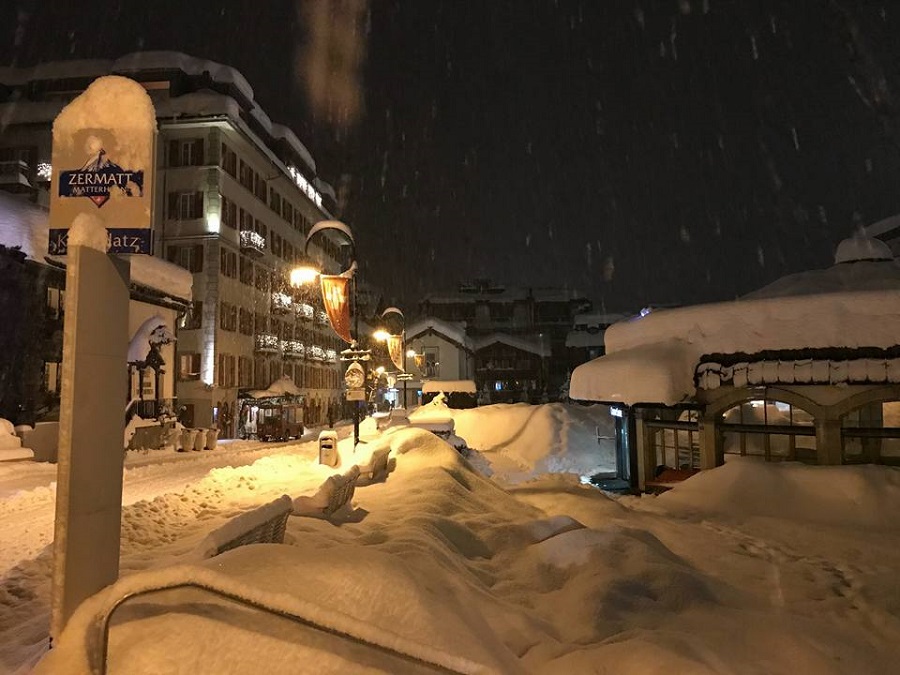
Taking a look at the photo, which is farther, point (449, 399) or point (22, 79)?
point (449, 399)

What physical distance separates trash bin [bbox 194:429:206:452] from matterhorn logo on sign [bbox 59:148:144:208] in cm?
2523

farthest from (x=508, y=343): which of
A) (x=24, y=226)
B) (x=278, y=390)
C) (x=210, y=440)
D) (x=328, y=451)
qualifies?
(x=328, y=451)

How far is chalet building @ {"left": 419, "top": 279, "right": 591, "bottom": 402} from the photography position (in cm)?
6269

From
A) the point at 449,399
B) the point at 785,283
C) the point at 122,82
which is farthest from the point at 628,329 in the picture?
the point at 449,399

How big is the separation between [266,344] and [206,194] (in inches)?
461

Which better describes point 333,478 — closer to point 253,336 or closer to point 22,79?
point 253,336

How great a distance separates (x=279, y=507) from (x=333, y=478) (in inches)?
116

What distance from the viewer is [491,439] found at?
113 ft

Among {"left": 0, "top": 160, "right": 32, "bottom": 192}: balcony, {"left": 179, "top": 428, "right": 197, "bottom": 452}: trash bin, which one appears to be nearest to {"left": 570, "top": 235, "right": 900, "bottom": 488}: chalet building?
{"left": 179, "top": 428, "right": 197, "bottom": 452}: trash bin

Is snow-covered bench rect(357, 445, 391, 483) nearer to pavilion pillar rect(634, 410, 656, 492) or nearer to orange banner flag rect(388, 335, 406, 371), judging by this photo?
pavilion pillar rect(634, 410, 656, 492)

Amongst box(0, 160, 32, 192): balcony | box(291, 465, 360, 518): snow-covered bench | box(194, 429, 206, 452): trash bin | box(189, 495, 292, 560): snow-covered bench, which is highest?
box(0, 160, 32, 192): balcony

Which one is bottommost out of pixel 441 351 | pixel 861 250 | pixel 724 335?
pixel 724 335

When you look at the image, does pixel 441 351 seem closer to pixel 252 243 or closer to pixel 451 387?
pixel 451 387

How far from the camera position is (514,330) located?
71.1 m
